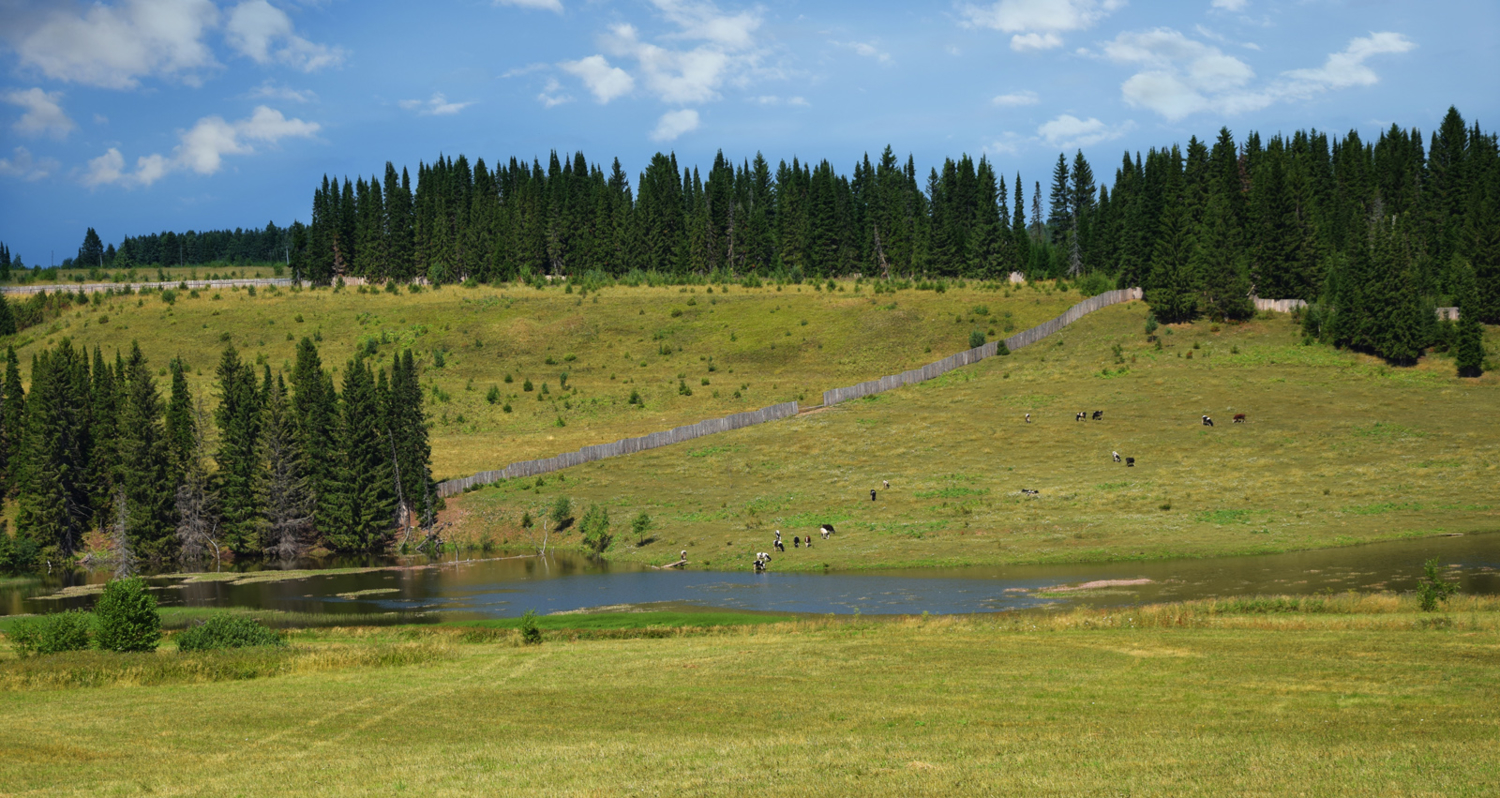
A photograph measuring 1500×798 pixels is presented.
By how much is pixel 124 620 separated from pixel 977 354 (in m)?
81.3

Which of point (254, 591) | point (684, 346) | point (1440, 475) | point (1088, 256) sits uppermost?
point (1088, 256)

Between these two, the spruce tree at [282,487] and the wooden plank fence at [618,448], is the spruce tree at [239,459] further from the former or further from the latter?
the wooden plank fence at [618,448]

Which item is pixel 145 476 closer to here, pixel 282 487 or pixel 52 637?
pixel 282 487

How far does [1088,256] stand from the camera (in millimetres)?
157500

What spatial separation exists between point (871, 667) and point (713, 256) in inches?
6106

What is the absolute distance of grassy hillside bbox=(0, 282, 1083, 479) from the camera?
10412 cm

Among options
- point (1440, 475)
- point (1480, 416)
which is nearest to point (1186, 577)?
point (1440, 475)

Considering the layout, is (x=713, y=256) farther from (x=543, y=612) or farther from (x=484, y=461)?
(x=543, y=612)

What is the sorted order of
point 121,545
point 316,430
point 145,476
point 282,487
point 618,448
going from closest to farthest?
1. point 121,545
2. point 145,476
3. point 282,487
4. point 316,430
5. point 618,448

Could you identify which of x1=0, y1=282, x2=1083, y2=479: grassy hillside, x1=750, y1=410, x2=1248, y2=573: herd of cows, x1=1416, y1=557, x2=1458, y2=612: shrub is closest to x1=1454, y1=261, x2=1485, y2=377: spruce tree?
x1=750, y1=410, x2=1248, y2=573: herd of cows

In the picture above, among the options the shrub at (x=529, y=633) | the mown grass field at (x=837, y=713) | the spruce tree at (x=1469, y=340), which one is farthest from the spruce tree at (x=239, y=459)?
the spruce tree at (x=1469, y=340)

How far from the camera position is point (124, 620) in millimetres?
37719

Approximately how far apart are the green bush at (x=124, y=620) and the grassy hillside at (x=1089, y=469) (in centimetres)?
2875

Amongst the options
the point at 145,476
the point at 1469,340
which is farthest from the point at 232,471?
the point at 1469,340
